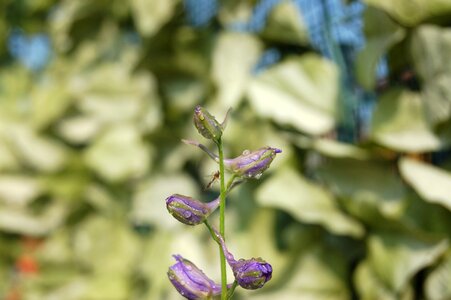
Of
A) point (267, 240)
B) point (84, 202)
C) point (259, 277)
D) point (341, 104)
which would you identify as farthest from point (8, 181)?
point (259, 277)

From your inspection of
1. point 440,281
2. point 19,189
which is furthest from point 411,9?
point 19,189

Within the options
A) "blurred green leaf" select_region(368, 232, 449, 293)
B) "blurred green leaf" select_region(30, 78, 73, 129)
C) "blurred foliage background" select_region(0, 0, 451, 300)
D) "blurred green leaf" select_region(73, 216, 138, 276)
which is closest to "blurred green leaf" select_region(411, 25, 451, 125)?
"blurred foliage background" select_region(0, 0, 451, 300)

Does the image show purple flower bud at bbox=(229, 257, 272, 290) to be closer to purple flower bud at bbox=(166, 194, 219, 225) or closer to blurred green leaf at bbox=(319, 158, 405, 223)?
purple flower bud at bbox=(166, 194, 219, 225)

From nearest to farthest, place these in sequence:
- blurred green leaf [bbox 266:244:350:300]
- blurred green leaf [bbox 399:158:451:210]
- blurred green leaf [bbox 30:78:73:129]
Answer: blurred green leaf [bbox 399:158:451:210] < blurred green leaf [bbox 266:244:350:300] < blurred green leaf [bbox 30:78:73:129]

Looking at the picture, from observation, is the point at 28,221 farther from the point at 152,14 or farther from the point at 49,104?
the point at 152,14

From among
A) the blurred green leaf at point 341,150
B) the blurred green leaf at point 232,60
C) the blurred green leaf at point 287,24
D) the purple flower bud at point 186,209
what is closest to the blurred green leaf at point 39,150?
the blurred green leaf at point 232,60
